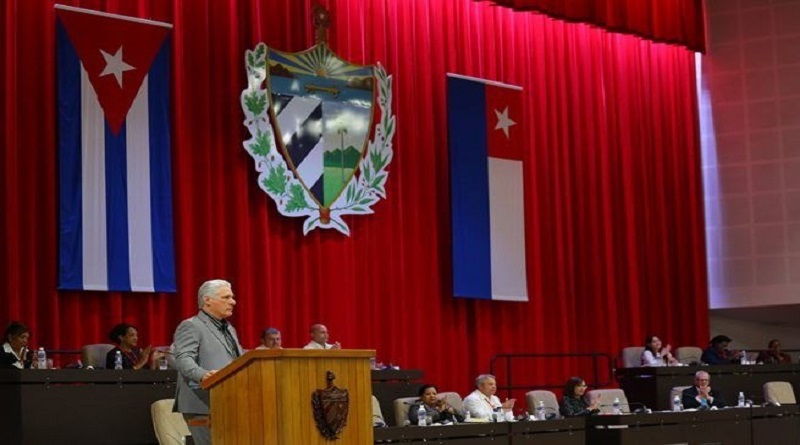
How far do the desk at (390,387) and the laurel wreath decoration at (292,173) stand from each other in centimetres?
213

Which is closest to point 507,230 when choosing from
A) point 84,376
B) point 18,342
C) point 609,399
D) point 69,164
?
point 609,399

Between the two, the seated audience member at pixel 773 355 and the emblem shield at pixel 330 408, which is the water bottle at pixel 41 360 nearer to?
the emblem shield at pixel 330 408

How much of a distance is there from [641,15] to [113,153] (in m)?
7.07

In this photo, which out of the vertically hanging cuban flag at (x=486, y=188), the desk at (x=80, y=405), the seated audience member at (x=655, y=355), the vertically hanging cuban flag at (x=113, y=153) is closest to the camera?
the desk at (x=80, y=405)

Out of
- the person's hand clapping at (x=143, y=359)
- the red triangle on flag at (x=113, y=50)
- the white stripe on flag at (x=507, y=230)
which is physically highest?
the red triangle on flag at (x=113, y=50)

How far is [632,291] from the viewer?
15.4 metres

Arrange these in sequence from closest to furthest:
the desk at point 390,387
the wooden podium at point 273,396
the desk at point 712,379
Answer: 1. the wooden podium at point 273,396
2. the desk at point 390,387
3. the desk at point 712,379

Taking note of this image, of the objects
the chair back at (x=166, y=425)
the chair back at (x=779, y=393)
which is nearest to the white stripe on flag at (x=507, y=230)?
the chair back at (x=779, y=393)

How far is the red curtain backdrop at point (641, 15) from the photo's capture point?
562 inches

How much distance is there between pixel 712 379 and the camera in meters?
12.8

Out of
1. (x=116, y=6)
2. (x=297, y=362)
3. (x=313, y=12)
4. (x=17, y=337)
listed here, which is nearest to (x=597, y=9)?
(x=313, y=12)

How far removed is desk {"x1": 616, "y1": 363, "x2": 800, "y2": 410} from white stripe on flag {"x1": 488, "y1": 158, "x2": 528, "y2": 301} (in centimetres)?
160

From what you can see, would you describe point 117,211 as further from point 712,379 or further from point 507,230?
point 712,379

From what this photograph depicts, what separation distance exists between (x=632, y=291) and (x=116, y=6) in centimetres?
713
